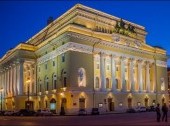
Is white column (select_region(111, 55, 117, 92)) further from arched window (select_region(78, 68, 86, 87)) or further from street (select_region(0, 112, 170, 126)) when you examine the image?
street (select_region(0, 112, 170, 126))

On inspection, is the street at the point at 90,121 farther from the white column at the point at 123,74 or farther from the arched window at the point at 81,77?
the white column at the point at 123,74

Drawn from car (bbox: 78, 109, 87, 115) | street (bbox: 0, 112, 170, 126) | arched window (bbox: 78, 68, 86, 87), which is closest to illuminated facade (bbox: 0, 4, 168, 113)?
arched window (bbox: 78, 68, 86, 87)

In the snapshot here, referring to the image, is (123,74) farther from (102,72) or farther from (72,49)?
(72,49)

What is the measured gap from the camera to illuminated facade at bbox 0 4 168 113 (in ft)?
233

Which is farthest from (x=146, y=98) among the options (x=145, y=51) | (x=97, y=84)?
(x=97, y=84)

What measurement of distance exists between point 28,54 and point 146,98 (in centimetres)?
3656

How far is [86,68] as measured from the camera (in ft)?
239

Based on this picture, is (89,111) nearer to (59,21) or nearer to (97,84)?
(97,84)

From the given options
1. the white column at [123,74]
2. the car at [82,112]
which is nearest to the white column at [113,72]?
the white column at [123,74]

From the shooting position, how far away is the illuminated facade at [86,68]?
71.1 m

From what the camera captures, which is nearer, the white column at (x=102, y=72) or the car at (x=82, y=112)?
the car at (x=82, y=112)

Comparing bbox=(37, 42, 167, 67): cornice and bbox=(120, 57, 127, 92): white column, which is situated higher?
bbox=(37, 42, 167, 67): cornice

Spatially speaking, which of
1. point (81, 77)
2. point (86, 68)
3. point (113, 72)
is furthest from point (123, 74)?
point (81, 77)

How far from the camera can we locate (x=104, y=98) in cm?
7631
